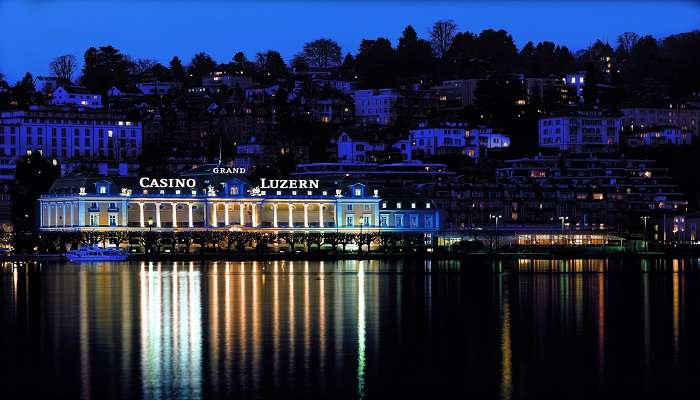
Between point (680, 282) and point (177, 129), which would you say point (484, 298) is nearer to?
point (680, 282)

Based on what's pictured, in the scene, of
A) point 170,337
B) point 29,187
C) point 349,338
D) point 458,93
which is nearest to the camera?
point 349,338

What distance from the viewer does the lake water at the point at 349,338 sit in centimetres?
4097

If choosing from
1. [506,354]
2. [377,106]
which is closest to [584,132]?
[377,106]

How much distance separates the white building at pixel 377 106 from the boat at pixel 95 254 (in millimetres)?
76098

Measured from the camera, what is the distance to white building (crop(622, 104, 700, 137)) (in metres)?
188

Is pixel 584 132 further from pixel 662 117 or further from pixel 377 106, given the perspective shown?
pixel 377 106

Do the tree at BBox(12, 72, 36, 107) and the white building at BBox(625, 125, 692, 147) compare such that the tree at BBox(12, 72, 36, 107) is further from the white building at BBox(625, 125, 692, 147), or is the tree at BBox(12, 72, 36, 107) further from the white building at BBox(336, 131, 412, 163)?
the white building at BBox(625, 125, 692, 147)

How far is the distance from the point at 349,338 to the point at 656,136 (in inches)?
5228

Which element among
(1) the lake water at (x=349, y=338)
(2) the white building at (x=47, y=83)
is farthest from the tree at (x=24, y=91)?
(1) the lake water at (x=349, y=338)

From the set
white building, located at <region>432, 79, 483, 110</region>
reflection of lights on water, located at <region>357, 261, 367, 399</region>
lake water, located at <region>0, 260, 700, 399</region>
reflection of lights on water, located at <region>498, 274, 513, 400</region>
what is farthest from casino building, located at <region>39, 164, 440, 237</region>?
reflection of lights on water, located at <region>498, 274, 513, 400</region>

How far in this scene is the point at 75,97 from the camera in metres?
178

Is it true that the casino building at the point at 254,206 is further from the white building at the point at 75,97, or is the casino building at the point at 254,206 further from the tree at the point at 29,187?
the white building at the point at 75,97

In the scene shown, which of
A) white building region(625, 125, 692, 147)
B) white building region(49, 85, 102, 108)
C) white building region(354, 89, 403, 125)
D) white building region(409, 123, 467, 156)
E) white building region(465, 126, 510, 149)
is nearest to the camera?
white building region(409, 123, 467, 156)

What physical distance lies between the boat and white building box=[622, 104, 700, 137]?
280 feet
